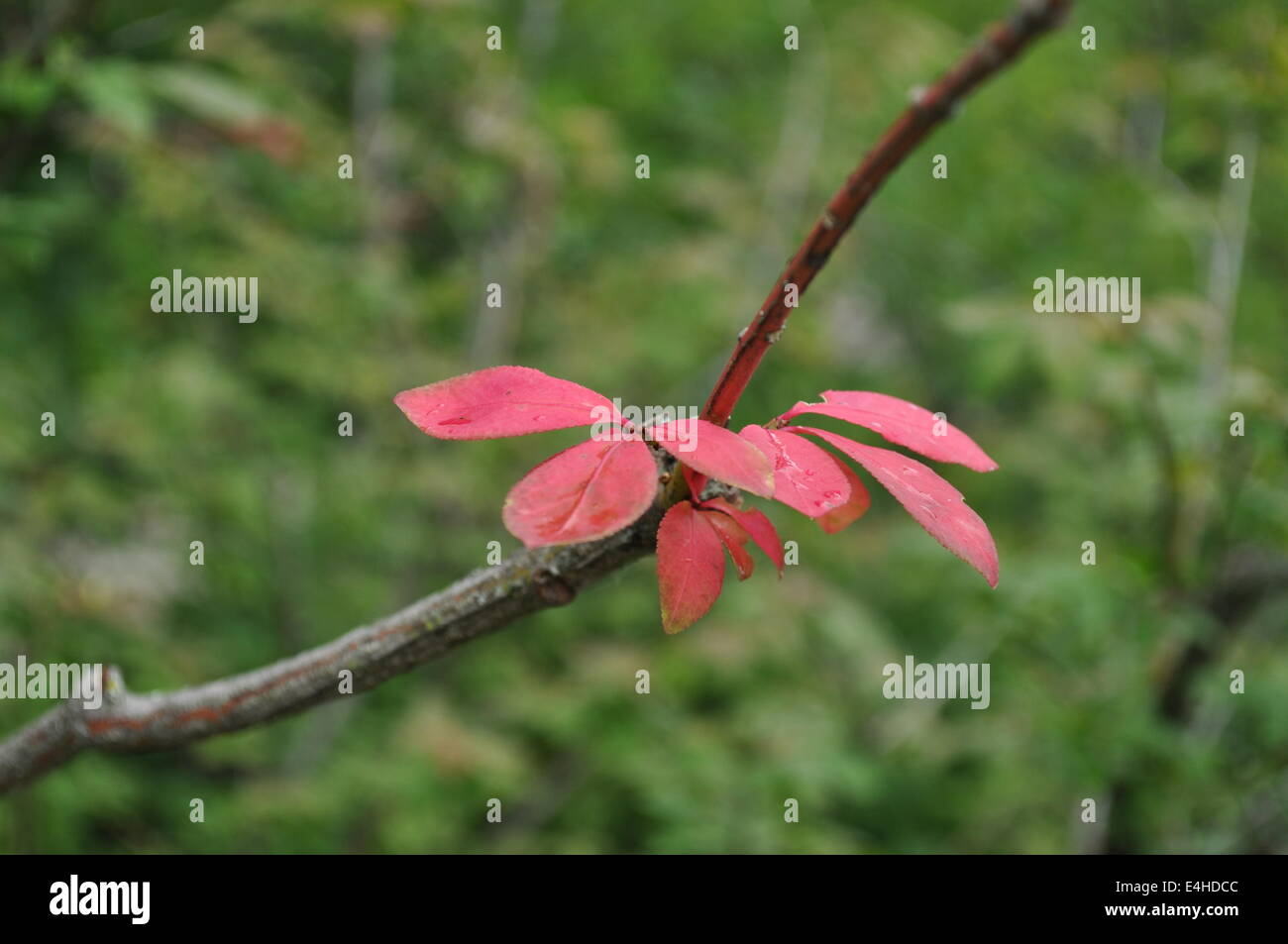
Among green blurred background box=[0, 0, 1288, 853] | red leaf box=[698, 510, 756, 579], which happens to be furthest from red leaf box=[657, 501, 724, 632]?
green blurred background box=[0, 0, 1288, 853]

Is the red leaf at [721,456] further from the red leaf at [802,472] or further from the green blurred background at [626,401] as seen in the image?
the green blurred background at [626,401]

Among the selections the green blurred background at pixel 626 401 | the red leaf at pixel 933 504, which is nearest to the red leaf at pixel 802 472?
the red leaf at pixel 933 504

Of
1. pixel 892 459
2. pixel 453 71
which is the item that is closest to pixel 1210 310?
pixel 892 459

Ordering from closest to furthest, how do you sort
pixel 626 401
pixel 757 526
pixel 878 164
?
1. pixel 878 164
2. pixel 757 526
3. pixel 626 401

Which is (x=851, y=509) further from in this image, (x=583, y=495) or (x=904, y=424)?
(x=583, y=495)

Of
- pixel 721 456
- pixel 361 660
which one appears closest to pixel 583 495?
pixel 721 456

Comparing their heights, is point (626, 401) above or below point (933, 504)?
above
